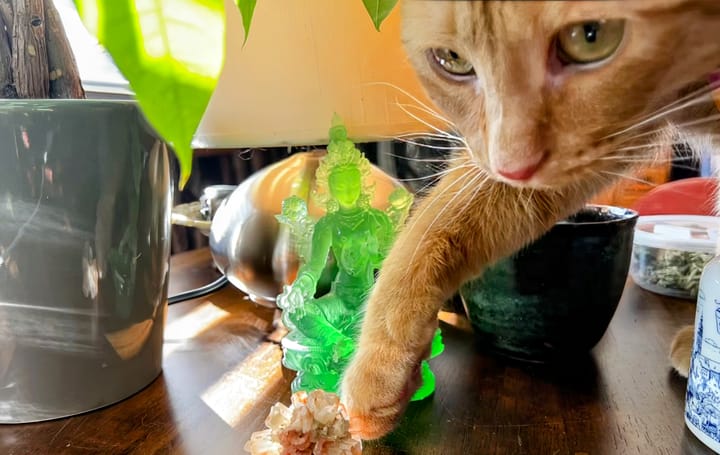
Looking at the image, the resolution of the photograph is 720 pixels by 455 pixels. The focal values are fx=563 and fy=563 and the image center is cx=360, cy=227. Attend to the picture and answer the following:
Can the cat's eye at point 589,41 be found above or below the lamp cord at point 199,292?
above

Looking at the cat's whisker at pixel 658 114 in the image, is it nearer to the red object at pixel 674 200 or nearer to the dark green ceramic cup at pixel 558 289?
the dark green ceramic cup at pixel 558 289

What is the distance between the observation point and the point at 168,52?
9.2 inches

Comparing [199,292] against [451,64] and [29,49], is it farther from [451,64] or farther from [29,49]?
[451,64]

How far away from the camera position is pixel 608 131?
1.09 feet

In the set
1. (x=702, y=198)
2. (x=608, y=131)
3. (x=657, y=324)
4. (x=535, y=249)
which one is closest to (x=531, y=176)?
(x=608, y=131)

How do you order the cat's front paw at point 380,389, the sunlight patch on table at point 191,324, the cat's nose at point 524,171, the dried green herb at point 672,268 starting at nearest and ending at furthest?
the cat's nose at point 524,171
the cat's front paw at point 380,389
the sunlight patch on table at point 191,324
the dried green herb at point 672,268

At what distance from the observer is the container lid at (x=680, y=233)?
847 mm

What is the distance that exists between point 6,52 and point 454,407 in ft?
1.68

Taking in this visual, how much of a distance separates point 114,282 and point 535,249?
40 cm

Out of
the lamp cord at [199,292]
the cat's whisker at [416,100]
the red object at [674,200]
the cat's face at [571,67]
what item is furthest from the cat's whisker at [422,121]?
the red object at [674,200]

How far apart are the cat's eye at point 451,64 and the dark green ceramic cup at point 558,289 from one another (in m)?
0.20

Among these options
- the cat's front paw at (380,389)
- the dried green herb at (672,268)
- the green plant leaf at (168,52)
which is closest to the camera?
the green plant leaf at (168,52)

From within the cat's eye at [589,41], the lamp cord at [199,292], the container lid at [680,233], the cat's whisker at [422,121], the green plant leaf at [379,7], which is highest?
the green plant leaf at [379,7]

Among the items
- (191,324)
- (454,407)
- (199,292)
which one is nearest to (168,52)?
(454,407)
